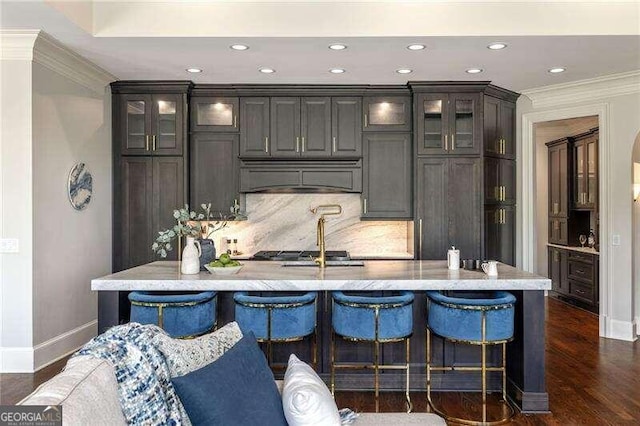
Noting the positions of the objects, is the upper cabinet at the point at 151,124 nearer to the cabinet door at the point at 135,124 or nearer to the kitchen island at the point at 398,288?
the cabinet door at the point at 135,124

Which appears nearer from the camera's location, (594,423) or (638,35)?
(594,423)

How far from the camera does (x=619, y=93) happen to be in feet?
17.0

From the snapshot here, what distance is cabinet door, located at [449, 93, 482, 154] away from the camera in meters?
5.37

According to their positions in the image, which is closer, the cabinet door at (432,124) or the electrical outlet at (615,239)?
the electrical outlet at (615,239)

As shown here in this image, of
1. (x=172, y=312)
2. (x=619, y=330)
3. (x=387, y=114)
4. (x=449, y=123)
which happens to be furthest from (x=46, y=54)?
(x=619, y=330)

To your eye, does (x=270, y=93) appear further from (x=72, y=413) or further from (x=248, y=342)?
(x=72, y=413)

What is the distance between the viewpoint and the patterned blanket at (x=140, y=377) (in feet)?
4.53

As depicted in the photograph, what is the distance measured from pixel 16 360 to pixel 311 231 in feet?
10.7

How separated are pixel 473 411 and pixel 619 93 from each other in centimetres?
392

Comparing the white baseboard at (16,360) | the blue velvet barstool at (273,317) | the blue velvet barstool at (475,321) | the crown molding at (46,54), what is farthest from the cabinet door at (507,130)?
the white baseboard at (16,360)

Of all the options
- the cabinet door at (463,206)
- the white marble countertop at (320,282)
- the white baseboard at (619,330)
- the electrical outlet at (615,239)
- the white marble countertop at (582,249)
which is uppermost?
the cabinet door at (463,206)

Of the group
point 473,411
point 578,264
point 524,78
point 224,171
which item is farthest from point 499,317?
point 578,264

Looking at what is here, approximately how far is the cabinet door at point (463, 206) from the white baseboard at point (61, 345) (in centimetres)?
392

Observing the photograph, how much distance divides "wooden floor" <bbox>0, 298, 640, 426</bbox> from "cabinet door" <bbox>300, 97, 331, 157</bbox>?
2819 millimetres
